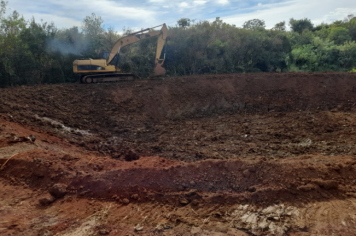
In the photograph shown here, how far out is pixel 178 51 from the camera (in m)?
17.0

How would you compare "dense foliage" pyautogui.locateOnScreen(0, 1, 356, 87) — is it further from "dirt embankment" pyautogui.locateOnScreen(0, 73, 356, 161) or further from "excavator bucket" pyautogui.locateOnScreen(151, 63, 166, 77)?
"dirt embankment" pyautogui.locateOnScreen(0, 73, 356, 161)

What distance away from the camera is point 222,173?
15.0ft

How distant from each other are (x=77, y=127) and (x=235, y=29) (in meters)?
14.8

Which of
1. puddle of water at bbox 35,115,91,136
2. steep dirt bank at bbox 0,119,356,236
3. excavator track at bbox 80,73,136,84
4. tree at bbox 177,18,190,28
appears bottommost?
steep dirt bank at bbox 0,119,356,236

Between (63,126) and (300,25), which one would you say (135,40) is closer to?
(63,126)

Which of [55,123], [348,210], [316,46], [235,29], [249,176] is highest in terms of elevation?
[235,29]

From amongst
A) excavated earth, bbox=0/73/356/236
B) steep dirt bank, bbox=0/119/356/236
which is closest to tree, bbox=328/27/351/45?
excavated earth, bbox=0/73/356/236

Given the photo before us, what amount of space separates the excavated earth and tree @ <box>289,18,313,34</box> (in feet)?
60.0

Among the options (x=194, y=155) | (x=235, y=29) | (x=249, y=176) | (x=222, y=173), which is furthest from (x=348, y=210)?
(x=235, y=29)

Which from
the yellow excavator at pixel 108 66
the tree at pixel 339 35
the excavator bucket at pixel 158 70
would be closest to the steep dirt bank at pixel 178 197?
the yellow excavator at pixel 108 66

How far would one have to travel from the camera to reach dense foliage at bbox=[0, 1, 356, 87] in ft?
46.4

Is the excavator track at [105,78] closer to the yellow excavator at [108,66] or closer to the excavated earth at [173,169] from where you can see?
the yellow excavator at [108,66]

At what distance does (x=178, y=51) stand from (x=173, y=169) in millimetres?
13541

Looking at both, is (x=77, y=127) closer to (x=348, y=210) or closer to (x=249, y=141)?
(x=249, y=141)
